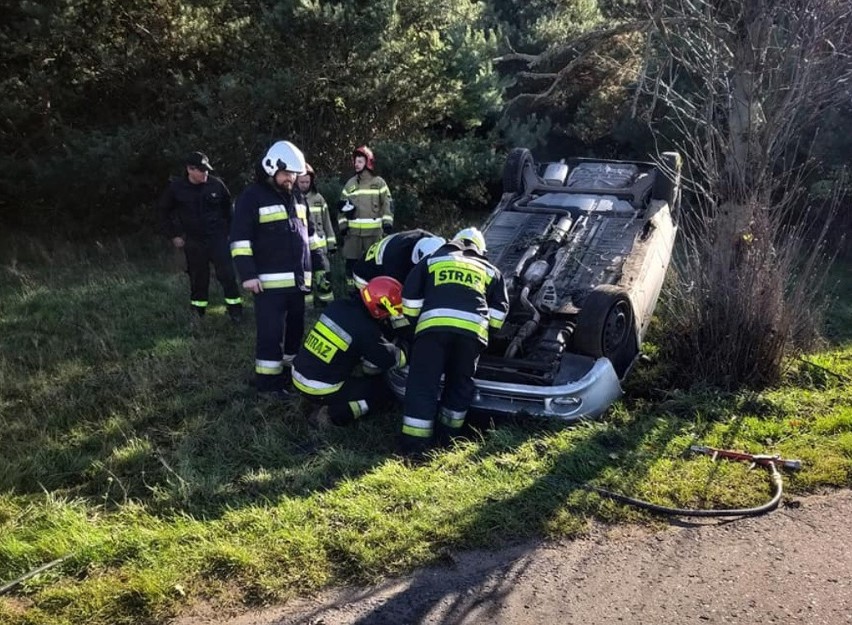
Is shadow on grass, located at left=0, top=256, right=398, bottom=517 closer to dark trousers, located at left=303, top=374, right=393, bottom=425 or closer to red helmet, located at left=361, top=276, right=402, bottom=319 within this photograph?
dark trousers, located at left=303, top=374, right=393, bottom=425

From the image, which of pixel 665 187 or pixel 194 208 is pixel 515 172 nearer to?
pixel 665 187

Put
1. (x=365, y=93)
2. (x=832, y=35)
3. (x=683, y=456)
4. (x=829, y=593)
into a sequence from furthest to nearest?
1. (x=365, y=93)
2. (x=832, y=35)
3. (x=683, y=456)
4. (x=829, y=593)

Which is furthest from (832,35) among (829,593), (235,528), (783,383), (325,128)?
(325,128)

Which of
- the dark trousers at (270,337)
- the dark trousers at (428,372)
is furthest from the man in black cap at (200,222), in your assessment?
the dark trousers at (428,372)

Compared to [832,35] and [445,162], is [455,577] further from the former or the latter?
[445,162]

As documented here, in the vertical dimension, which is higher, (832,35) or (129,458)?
(832,35)

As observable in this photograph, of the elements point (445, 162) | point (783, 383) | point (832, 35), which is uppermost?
point (832, 35)

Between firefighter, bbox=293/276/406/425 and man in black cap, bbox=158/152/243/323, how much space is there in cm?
246

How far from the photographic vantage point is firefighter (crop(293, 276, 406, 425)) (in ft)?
16.4

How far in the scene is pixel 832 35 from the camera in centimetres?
557

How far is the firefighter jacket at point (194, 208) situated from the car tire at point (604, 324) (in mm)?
3635

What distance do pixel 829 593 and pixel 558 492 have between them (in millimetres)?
1320

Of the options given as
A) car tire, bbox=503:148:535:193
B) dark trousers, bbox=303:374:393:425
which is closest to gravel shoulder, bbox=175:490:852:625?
dark trousers, bbox=303:374:393:425

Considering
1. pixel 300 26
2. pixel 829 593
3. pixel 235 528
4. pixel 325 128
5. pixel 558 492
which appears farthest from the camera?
pixel 325 128
